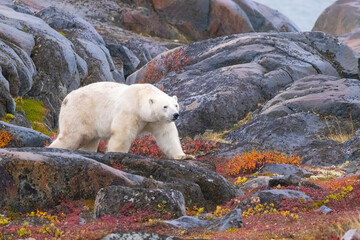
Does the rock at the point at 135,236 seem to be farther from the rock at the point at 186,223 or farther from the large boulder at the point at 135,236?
the rock at the point at 186,223

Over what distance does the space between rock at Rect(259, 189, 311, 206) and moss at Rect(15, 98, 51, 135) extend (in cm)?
1299

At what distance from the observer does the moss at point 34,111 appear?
21578 mm

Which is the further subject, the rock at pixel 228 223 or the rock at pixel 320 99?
the rock at pixel 320 99

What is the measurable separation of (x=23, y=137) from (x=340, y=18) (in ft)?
141

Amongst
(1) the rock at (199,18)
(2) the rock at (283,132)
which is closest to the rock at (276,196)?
(2) the rock at (283,132)

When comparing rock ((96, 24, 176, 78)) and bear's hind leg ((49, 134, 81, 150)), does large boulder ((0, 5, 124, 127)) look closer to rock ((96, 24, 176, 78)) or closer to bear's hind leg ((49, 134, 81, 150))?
rock ((96, 24, 176, 78))

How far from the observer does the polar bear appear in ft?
43.9

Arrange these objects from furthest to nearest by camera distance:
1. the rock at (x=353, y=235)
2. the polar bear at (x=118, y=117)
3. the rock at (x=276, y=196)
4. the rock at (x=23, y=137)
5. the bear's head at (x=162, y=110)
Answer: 1. the rock at (x=23, y=137)
2. the polar bear at (x=118, y=117)
3. the bear's head at (x=162, y=110)
4. the rock at (x=276, y=196)
5. the rock at (x=353, y=235)

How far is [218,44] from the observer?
29.0 meters

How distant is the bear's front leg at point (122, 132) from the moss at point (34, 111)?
8.46m

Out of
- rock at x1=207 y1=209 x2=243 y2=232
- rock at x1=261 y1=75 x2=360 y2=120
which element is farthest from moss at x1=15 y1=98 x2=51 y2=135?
rock at x1=207 y1=209 x2=243 y2=232

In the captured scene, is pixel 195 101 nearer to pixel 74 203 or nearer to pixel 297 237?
pixel 74 203

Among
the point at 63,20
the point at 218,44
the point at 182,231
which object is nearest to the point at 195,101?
the point at 218,44

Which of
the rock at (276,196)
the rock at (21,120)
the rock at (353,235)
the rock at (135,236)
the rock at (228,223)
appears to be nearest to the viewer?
the rock at (353,235)
